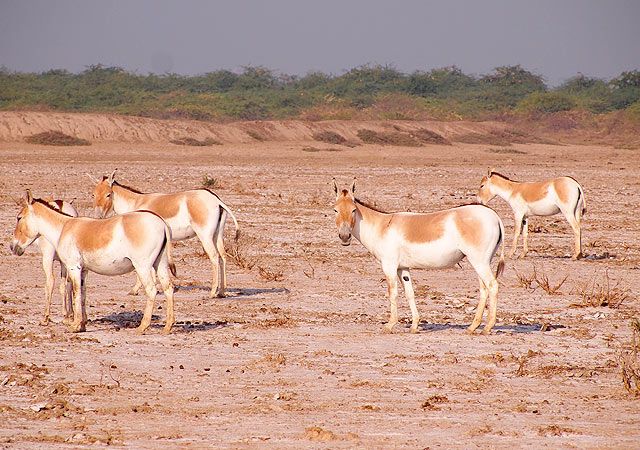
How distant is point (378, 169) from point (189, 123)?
1607 centimetres

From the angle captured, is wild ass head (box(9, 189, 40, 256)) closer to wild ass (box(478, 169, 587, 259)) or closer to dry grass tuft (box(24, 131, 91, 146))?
wild ass (box(478, 169, 587, 259))

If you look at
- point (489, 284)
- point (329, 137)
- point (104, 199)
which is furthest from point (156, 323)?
point (329, 137)

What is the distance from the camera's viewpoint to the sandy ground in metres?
8.98

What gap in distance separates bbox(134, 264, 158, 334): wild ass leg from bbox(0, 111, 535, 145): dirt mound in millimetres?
35789

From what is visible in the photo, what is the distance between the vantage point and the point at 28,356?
11531 millimetres

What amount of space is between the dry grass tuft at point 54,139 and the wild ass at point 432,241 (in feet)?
116

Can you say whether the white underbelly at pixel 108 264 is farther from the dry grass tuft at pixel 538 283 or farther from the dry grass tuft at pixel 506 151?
the dry grass tuft at pixel 506 151

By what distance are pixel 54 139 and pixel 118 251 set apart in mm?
35988

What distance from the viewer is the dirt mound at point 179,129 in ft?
163

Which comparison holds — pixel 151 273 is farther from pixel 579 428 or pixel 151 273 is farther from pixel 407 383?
pixel 579 428

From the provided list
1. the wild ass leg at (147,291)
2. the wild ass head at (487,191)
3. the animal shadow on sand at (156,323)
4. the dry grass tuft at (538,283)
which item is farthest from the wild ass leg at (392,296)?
the wild ass head at (487,191)

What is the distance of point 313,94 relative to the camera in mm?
80375

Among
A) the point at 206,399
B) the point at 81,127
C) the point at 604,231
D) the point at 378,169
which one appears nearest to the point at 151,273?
the point at 206,399

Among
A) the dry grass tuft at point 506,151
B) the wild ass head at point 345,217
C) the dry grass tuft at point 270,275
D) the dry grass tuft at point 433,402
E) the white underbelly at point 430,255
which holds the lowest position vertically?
the dry grass tuft at point 270,275
